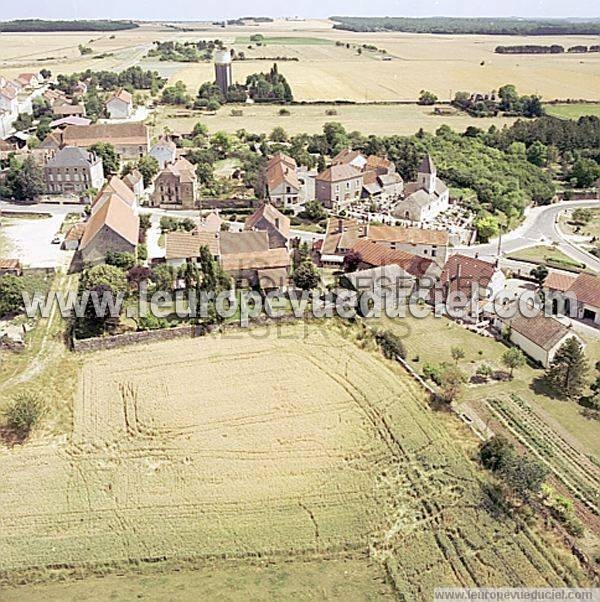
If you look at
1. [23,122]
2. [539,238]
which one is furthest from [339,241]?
[23,122]

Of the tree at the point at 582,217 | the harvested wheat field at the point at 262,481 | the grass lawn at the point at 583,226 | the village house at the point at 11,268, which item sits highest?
the village house at the point at 11,268

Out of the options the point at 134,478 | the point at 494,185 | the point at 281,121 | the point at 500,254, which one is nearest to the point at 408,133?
the point at 281,121

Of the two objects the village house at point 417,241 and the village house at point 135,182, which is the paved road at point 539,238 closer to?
the village house at point 417,241

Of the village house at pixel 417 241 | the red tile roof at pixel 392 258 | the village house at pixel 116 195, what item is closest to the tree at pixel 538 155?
the village house at pixel 417 241

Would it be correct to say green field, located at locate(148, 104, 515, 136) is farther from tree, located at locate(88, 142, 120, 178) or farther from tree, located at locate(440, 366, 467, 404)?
tree, located at locate(440, 366, 467, 404)

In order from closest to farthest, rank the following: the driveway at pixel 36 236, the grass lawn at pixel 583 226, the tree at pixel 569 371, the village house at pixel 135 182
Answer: the tree at pixel 569 371
the driveway at pixel 36 236
the grass lawn at pixel 583 226
the village house at pixel 135 182
